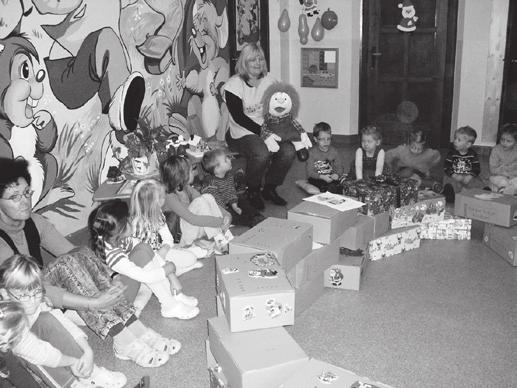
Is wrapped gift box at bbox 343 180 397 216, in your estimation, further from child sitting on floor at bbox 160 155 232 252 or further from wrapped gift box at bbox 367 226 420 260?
child sitting on floor at bbox 160 155 232 252

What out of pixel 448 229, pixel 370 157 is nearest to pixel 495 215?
pixel 448 229

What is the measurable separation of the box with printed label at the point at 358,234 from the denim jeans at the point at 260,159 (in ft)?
4.02

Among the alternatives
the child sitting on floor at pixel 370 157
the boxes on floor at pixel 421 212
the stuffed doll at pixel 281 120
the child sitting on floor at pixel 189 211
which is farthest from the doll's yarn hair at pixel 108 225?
the child sitting on floor at pixel 370 157

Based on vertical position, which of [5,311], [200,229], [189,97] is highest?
[189,97]

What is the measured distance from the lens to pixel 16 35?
3469mm

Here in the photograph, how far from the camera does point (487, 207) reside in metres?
4.03

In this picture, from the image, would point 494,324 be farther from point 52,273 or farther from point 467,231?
point 52,273

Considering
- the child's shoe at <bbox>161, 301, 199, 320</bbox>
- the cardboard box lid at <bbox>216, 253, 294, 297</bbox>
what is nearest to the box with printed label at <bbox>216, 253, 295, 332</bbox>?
the cardboard box lid at <bbox>216, 253, 294, 297</bbox>

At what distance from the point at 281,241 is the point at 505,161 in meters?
2.64

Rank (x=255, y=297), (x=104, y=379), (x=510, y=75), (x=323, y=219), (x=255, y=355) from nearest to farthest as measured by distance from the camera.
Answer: (x=255, y=355) < (x=255, y=297) < (x=104, y=379) < (x=323, y=219) < (x=510, y=75)

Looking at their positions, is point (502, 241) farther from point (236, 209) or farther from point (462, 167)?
point (236, 209)

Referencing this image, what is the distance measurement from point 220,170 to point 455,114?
335cm

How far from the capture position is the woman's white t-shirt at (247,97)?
5.05 meters

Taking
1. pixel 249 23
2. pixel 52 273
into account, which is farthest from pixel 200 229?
pixel 249 23
